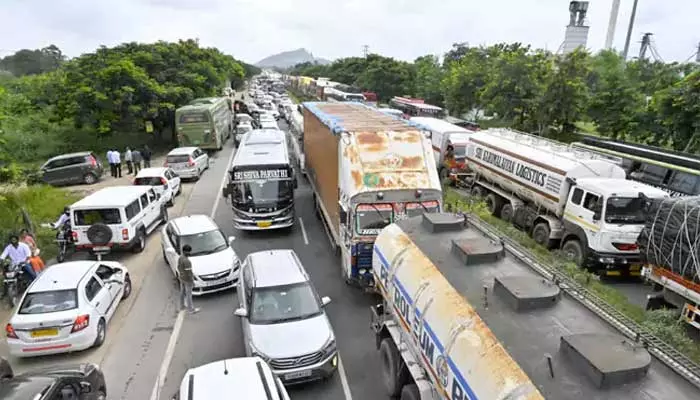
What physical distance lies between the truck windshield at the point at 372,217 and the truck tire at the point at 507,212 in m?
8.07

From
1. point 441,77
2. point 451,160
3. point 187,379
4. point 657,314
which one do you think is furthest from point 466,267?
point 441,77

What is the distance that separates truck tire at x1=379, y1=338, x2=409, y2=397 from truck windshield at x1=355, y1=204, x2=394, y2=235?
10.4 ft

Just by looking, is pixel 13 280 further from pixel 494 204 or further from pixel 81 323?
pixel 494 204

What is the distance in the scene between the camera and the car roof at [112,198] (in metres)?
13.1

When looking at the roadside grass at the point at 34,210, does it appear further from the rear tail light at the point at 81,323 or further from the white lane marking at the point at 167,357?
the white lane marking at the point at 167,357

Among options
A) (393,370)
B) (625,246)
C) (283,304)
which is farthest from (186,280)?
(625,246)

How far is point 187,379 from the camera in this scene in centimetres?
631

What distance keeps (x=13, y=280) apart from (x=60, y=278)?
2.90 meters

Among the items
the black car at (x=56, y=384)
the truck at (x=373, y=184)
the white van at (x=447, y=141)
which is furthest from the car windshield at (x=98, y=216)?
the white van at (x=447, y=141)

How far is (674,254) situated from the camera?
9.86 meters

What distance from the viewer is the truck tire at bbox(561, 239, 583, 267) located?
1291cm

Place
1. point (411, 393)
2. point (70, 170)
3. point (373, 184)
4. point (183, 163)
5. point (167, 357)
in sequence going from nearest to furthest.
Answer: point (411, 393) < point (167, 357) < point (373, 184) < point (70, 170) < point (183, 163)

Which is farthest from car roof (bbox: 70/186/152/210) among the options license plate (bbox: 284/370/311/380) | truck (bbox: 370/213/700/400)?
truck (bbox: 370/213/700/400)

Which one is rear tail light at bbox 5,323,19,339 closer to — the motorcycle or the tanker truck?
the motorcycle
